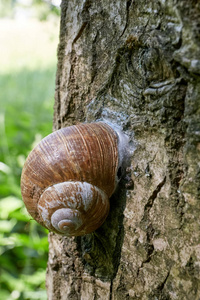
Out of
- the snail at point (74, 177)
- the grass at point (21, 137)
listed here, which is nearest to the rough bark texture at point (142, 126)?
the snail at point (74, 177)

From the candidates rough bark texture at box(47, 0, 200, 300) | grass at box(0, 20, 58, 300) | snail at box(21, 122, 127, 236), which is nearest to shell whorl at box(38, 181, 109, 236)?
snail at box(21, 122, 127, 236)

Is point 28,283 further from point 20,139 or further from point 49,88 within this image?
point 49,88

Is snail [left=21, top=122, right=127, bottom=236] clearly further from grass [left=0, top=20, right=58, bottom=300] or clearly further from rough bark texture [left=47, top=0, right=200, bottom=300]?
grass [left=0, top=20, right=58, bottom=300]

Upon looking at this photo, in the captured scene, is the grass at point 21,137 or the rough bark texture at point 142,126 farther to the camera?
the grass at point 21,137

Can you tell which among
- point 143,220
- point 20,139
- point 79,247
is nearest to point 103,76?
point 143,220

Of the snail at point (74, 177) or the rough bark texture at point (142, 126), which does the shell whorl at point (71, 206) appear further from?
the rough bark texture at point (142, 126)

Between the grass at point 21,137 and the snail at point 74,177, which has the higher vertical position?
the snail at point 74,177

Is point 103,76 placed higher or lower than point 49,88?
higher
